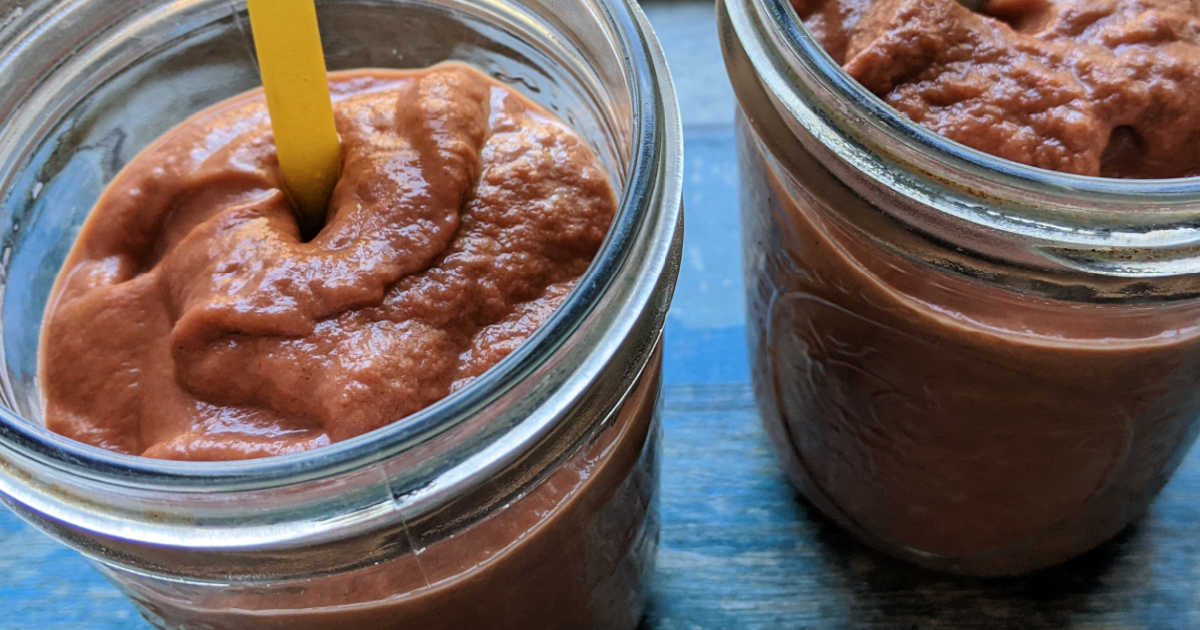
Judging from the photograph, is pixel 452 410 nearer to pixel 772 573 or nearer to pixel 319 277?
pixel 319 277

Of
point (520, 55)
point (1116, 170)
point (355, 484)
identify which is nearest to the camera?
point (355, 484)

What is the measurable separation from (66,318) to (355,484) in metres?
0.33

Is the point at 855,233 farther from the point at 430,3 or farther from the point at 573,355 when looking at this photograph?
the point at 430,3

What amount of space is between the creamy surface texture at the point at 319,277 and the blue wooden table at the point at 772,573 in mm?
362

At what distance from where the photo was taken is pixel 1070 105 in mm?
731

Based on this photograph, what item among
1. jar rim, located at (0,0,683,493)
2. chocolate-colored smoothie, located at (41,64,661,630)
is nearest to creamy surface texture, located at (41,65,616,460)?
chocolate-colored smoothie, located at (41,64,661,630)

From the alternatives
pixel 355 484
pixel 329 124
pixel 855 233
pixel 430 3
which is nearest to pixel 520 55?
pixel 430 3

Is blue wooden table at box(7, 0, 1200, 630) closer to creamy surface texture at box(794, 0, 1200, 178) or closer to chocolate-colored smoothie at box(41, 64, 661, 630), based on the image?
chocolate-colored smoothie at box(41, 64, 661, 630)

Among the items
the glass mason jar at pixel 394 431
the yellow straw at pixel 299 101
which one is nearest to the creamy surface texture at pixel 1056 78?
the glass mason jar at pixel 394 431

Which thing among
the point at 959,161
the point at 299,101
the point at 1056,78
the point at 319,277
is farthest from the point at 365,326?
the point at 1056,78

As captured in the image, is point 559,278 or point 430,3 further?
point 430,3

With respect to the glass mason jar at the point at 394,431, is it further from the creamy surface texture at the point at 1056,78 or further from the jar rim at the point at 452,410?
the creamy surface texture at the point at 1056,78

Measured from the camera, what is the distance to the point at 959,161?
0.63m

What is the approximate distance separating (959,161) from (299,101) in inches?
16.7
